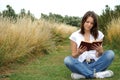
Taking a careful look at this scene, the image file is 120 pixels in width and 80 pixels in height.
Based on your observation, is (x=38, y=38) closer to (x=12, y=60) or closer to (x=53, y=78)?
(x=12, y=60)

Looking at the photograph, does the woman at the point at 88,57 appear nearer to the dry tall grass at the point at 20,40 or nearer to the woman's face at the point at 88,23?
the woman's face at the point at 88,23

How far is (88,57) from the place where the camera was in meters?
7.43

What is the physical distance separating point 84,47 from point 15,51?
9.45ft

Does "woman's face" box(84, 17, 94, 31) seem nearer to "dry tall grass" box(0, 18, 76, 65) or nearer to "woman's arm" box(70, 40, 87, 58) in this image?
"woman's arm" box(70, 40, 87, 58)

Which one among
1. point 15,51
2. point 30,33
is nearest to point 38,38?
point 30,33

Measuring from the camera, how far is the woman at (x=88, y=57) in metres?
7.29

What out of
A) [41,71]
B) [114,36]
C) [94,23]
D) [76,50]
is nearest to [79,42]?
[76,50]

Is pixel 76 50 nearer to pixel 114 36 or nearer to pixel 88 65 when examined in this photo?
pixel 88 65

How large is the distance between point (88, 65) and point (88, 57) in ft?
0.53

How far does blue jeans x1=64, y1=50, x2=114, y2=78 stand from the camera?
23.9 feet

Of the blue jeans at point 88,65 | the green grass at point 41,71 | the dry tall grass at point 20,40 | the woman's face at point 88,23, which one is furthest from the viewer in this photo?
the dry tall grass at point 20,40

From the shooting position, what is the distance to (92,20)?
7402 millimetres

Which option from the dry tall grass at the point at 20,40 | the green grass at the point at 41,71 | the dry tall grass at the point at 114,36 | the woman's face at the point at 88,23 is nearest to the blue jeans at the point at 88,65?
the green grass at the point at 41,71

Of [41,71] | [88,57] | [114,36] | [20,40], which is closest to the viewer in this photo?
[88,57]
